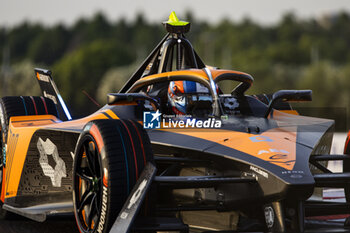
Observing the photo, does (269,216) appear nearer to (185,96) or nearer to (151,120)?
(151,120)

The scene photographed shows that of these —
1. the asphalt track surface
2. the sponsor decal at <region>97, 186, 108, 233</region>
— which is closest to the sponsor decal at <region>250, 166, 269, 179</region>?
the sponsor decal at <region>97, 186, 108, 233</region>

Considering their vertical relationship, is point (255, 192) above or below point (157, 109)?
below

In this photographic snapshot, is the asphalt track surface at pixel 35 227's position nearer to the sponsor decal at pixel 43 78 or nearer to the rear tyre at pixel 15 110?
the rear tyre at pixel 15 110

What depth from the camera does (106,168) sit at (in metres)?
4.91

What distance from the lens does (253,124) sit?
6.04 m

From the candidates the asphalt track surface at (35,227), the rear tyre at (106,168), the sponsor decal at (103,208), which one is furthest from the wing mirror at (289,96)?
the asphalt track surface at (35,227)

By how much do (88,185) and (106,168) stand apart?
23.3 inches

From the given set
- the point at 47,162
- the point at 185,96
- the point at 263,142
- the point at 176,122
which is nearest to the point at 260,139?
the point at 263,142

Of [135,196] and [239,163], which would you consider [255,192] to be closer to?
[239,163]

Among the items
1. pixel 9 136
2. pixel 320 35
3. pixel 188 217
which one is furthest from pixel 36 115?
pixel 320 35

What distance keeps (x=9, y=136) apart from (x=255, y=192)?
3744 millimetres

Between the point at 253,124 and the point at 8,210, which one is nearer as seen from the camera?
the point at 253,124

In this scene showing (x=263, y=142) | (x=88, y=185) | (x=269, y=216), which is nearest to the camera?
(x=269, y=216)

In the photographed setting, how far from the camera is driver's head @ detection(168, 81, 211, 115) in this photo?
21.6 ft
